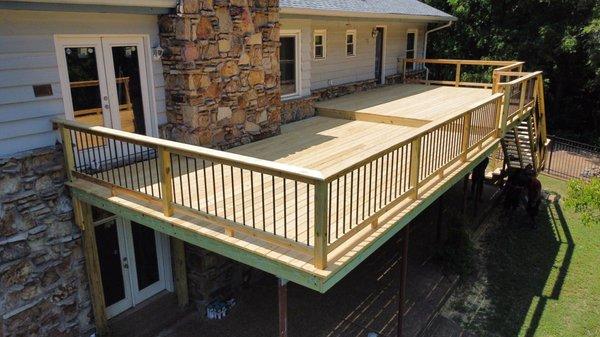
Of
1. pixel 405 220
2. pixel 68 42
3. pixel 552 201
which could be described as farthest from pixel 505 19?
pixel 68 42

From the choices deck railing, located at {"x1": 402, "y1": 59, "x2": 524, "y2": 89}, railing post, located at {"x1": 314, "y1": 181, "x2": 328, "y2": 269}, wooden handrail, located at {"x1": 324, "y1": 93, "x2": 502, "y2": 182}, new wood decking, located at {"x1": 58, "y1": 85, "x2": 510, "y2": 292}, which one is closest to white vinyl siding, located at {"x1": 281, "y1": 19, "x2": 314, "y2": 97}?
new wood decking, located at {"x1": 58, "y1": 85, "x2": 510, "y2": 292}

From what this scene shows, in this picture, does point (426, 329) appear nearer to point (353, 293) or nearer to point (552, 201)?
point (353, 293)

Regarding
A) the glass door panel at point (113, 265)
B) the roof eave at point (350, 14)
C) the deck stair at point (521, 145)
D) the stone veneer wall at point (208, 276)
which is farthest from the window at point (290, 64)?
the deck stair at point (521, 145)

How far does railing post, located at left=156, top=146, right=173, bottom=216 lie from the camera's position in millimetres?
4816

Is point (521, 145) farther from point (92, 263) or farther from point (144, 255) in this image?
point (92, 263)

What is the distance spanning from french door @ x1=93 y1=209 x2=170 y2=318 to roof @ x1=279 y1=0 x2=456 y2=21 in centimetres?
472

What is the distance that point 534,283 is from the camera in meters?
8.86

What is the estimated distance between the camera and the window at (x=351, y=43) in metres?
12.5

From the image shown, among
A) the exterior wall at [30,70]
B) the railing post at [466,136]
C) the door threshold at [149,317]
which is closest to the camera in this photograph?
the exterior wall at [30,70]

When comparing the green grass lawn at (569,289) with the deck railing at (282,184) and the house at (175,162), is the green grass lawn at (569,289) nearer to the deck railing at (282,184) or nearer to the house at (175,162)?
the house at (175,162)

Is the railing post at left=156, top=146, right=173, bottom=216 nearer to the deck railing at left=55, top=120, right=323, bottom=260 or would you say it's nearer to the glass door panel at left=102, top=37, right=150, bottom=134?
the deck railing at left=55, top=120, right=323, bottom=260

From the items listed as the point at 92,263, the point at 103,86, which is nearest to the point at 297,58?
the point at 103,86

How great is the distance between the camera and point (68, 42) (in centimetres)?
574

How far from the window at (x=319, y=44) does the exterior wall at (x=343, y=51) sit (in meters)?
0.12
